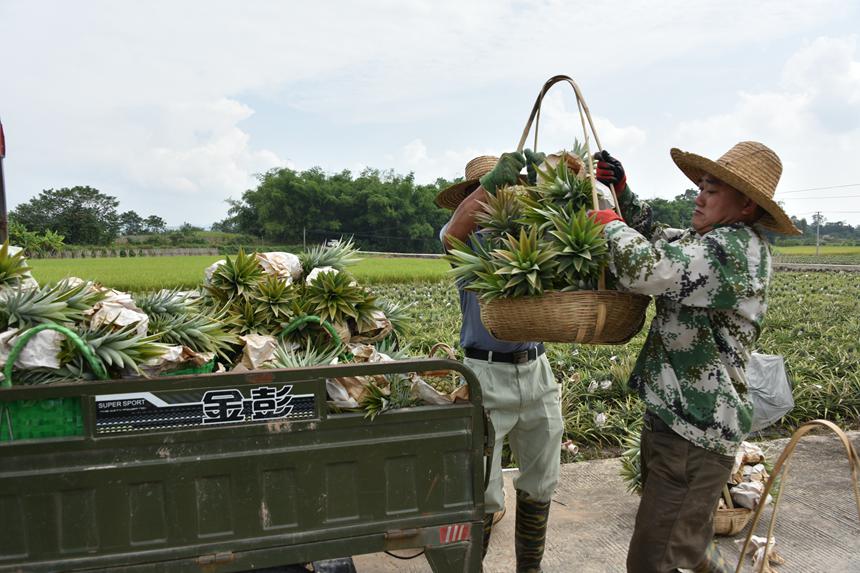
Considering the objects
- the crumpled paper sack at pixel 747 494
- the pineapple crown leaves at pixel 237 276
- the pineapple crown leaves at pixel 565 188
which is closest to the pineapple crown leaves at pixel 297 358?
the pineapple crown leaves at pixel 237 276

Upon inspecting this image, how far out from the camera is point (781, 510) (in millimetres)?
4754

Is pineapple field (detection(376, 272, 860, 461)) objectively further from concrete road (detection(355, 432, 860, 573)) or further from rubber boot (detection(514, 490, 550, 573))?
rubber boot (detection(514, 490, 550, 573))

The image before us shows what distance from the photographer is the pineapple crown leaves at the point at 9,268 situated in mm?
2693

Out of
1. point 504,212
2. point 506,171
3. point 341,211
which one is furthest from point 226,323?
point 341,211

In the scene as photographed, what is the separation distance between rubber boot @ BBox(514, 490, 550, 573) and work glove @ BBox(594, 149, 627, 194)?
1743 mm

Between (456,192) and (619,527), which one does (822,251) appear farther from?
(456,192)

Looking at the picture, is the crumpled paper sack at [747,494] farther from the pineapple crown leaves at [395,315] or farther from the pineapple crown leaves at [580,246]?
the pineapple crown leaves at [580,246]

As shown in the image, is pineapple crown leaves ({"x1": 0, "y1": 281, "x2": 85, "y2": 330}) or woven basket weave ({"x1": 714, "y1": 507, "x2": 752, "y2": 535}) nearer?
pineapple crown leaves ({"x1": 0, "y1": 281, "x2": 85, "y2": 330})

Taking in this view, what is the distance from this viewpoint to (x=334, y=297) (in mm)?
3482

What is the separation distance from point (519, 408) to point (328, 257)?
1.45 m

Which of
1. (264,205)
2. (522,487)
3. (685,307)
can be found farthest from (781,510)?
(264,205)

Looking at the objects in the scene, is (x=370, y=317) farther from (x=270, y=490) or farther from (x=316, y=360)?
(x=270, y=490)

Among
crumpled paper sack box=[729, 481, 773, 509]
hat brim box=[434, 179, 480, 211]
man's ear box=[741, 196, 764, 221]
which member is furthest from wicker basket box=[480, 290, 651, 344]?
crumpled paper sack box=[729, 481, 773, 509]

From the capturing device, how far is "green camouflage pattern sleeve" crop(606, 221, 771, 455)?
8.59 ft
